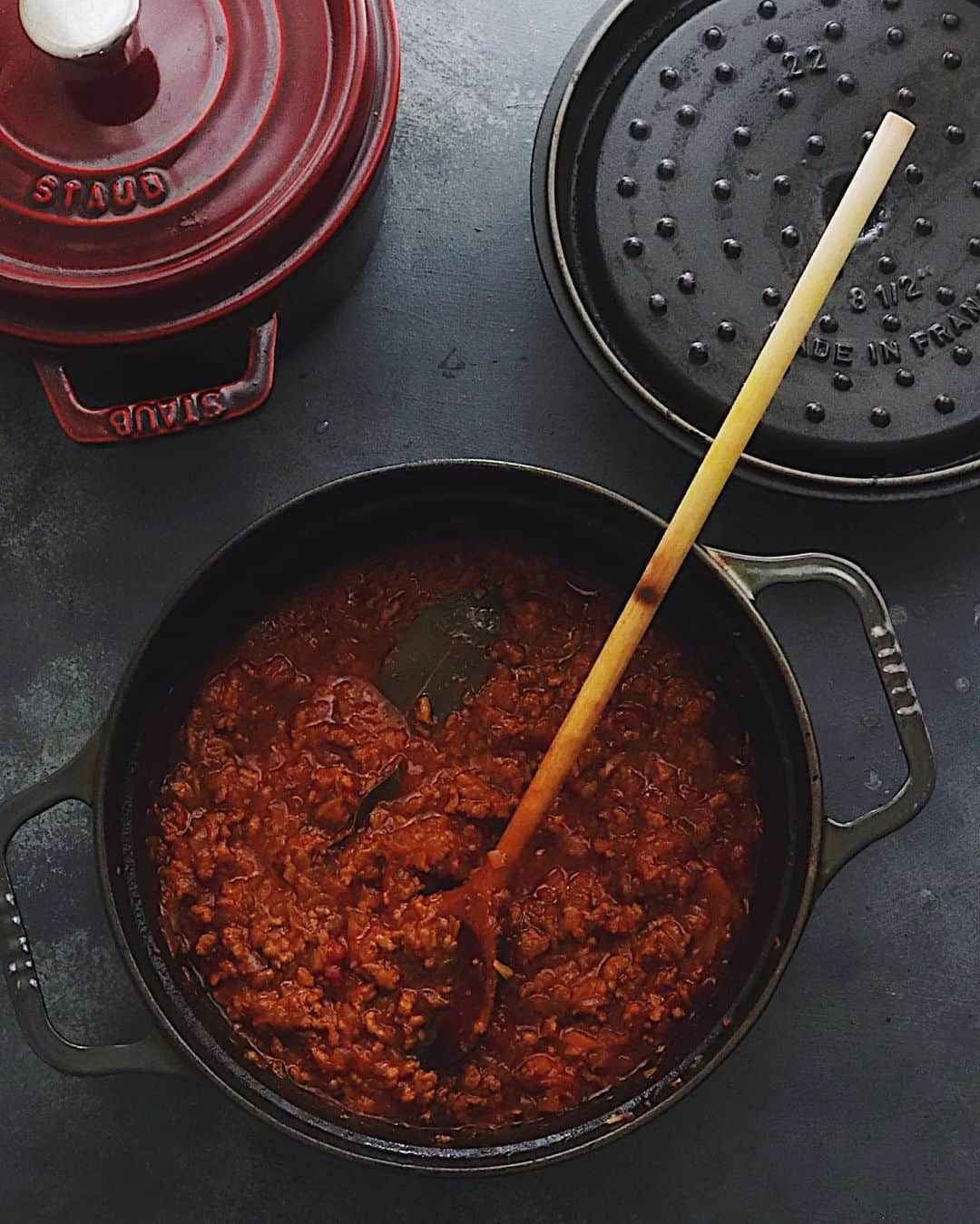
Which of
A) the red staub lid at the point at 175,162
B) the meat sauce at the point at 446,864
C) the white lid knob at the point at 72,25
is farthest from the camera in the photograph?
the meat sauce at the point at 446,864

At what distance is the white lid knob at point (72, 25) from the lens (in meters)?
1.04

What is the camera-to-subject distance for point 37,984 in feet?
3.80

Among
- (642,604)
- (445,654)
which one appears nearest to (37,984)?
(445,654)

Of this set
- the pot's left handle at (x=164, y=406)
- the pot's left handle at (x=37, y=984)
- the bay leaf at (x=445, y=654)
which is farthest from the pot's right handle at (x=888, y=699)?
the pot's left handle at (x=37, y=984)

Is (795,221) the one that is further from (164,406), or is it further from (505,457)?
(164,406)

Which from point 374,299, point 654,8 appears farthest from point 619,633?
point 654,8

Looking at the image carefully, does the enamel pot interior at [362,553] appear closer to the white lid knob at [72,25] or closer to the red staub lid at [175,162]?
the red staub lid at [175,162]

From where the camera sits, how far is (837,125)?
1378 millimetres

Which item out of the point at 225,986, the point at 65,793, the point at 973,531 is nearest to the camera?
the point at 65,793

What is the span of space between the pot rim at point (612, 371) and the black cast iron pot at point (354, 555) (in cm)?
13

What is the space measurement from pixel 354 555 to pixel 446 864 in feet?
1.10

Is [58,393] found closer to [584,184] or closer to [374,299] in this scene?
[374,299]

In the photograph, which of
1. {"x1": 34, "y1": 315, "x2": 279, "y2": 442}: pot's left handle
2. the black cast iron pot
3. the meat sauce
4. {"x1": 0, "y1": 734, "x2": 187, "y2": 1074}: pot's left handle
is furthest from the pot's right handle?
{"x1": 0, "y1": 734, "x2": 187, "y2": 1074}: pot's left handle

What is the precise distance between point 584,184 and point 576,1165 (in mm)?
1022
